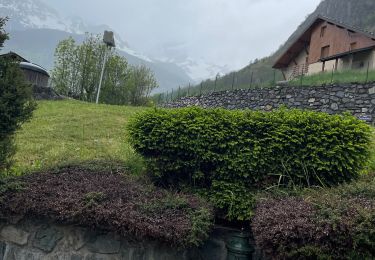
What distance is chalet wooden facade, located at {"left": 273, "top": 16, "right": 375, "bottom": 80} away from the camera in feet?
76.7

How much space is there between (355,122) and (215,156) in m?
1.57

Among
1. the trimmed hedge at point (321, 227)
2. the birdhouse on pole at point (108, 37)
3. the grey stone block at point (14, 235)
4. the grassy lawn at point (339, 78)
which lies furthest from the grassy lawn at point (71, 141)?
the birdhouse on pole at point (108, 37)

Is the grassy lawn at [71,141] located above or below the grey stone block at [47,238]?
above

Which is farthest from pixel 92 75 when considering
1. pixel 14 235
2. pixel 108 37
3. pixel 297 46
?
pixel 14 235

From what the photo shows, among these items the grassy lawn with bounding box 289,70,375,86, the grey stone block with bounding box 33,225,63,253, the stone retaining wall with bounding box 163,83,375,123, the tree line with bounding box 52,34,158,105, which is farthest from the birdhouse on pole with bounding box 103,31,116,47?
the grey stone block with bounding box 33,225,63,253

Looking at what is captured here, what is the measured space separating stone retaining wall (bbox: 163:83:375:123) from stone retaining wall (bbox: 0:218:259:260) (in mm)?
10939

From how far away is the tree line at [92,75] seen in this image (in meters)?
26.1

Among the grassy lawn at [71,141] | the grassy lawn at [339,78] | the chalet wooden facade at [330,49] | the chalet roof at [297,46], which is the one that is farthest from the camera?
the chalet roof at [297,46]

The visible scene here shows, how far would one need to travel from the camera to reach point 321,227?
306 cm

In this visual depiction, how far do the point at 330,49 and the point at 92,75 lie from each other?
15559 mm

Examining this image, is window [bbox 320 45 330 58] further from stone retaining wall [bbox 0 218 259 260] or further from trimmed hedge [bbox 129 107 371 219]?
stone retaining wall [bbox 0 218 259 260]

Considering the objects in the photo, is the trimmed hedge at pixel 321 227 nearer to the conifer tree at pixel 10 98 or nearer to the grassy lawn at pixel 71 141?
the grassy lawn at pixel 71 141

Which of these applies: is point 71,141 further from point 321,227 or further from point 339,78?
point 339,78

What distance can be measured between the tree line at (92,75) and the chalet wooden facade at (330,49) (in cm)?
1126
